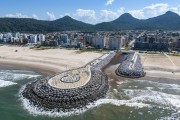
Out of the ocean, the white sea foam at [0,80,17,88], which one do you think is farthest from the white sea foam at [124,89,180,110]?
the white sea foam at [0,80,17,88]

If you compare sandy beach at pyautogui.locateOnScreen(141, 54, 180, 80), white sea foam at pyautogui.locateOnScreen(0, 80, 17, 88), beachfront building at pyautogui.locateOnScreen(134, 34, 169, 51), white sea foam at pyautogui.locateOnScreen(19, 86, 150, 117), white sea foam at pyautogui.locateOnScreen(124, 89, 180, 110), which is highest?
beachfront building at pyautogui.locateOnScreen(134, 34, 169, 51)

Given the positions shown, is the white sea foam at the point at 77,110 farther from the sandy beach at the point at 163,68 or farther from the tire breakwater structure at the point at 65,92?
the sandy beach at the point at 163,68

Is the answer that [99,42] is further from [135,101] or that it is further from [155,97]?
[135,101]

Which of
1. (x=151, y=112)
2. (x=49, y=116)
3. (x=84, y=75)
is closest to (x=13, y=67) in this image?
(x=84, y=75)

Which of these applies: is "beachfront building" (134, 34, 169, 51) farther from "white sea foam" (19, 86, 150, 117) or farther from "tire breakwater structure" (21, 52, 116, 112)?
"white sea foam" (19, 86, 150, 117)

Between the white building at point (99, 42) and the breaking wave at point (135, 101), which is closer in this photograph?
the breaking wave at point (135, 101)

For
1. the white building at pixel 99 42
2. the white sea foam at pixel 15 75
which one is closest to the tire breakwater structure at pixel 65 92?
the white sea foam at pixel 15 75
